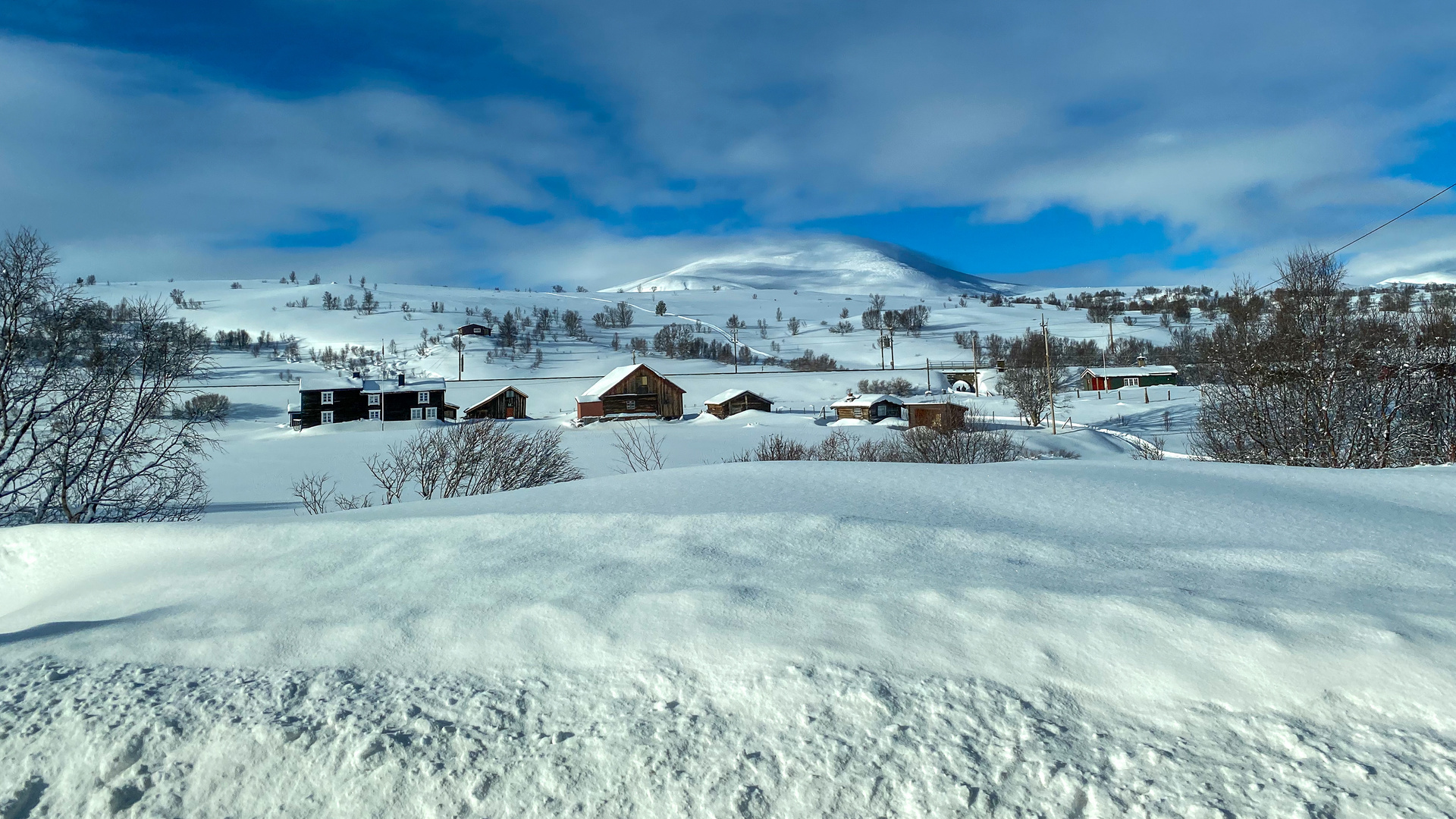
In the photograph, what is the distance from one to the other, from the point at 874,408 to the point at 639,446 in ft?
112

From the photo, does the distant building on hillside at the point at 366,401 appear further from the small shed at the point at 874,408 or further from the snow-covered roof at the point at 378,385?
the small shed at the point at 874,408

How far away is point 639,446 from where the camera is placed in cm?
2594

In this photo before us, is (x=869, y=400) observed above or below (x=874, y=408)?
above

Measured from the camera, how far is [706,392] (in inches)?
3172

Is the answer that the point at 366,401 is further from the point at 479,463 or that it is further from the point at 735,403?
the point at 479,463

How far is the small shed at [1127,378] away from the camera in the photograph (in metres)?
77.4

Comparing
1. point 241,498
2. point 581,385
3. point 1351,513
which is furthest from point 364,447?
point 1351,513

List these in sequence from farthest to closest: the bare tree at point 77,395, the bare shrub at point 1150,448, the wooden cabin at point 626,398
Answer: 1. the wooden cabin at point 626,398
2. the bare shrub at point 1150,448
3. the bare tree at point 77,395

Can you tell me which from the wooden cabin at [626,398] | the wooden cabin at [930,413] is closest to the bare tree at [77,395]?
the wooden cabin at [930,413]

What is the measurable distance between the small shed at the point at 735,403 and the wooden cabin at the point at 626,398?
168 inches

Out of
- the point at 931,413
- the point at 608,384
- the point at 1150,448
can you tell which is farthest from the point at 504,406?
the point at 1150,448

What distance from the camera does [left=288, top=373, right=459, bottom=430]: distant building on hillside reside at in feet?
188

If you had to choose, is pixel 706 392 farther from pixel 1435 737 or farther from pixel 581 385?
pixel 1435 737

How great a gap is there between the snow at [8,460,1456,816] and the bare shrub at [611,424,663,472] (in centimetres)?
1892
